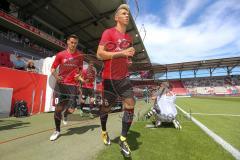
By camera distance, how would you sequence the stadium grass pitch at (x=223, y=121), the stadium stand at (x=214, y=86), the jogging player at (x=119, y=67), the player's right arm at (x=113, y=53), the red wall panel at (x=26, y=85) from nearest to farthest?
the player's right arm at (x=113, y=53)
the jogging player at (x=119, y=67)
the stadium grass pitch at (x=223, y=121)
the red wall panel at (x=26, y=85)
the stadium stand at (x=214, y=86)

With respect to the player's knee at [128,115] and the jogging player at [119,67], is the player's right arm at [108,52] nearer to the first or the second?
the jogging player at [119,67]

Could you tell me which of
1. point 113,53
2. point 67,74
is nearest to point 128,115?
point 113,53

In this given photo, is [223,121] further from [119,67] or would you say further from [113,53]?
[113,53]

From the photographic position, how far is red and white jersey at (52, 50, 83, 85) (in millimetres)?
4645

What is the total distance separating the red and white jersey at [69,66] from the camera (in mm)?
4645

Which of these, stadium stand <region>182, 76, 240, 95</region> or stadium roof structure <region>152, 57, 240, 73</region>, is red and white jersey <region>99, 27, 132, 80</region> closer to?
stadium roof structure <region>152, 57, 240, 73</region>

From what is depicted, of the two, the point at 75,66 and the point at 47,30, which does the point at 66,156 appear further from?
the point at 47,30

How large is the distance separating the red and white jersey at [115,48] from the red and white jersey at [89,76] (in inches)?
35.2

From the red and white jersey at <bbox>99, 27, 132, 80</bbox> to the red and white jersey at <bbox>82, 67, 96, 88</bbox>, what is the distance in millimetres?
893

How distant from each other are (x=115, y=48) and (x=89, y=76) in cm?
132

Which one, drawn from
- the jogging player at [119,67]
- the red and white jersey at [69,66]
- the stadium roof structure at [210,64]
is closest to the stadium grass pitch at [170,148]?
the jogging player at [119,67]

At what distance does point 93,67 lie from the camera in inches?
167

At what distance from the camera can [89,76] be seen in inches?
181

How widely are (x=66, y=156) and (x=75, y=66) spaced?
193cm
